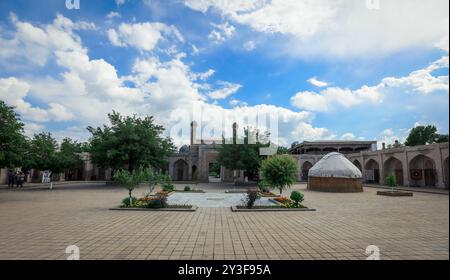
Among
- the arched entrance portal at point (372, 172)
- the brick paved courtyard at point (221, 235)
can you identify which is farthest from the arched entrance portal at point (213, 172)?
the brick paved courtyard at point (221, 235)

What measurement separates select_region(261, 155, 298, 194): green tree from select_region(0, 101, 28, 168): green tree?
1565 cm

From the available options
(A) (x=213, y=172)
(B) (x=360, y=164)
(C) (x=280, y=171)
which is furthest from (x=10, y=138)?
(A) (x=213, y=172)

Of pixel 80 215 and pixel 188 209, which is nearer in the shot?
pixel 80 215

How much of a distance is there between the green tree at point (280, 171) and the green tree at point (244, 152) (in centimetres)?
1088

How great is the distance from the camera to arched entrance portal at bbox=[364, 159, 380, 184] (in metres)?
35.1

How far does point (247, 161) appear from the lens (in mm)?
28422

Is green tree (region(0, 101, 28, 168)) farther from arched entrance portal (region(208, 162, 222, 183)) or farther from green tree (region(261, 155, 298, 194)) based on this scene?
arched entrance portal (region(208, 162, 222, 183))

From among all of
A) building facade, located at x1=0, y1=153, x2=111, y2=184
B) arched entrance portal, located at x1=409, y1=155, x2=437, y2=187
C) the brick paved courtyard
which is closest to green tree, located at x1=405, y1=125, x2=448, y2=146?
arched entrance portal, located at x1=409, y1=155, x2=437, y2=187

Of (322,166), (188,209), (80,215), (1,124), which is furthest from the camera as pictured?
(322,166)

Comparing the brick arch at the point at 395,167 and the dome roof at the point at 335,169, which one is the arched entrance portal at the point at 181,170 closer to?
the dome roof at the point at 335,169

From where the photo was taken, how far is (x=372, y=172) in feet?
117
